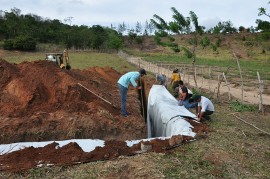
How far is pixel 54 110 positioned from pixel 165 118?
347 centimetres

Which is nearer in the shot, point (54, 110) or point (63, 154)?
point (63, 154)

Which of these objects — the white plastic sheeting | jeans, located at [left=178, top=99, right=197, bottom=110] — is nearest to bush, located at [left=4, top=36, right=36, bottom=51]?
the white plastic sheeting

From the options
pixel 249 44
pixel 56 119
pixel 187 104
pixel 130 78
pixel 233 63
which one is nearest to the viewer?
pixel 56 119

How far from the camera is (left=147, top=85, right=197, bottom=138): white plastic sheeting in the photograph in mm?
7861

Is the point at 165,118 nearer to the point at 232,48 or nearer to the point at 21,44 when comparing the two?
the point at 21,44

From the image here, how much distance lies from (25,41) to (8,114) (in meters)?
46.5

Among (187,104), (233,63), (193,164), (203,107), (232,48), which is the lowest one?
(233,63)

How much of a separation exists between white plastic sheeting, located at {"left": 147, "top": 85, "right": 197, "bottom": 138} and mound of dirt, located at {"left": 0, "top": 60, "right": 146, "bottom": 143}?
56 centimetres

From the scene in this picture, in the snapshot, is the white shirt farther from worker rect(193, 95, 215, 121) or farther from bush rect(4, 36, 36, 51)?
bush rect(4, 36, 36, 51)

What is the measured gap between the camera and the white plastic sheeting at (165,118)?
7861mm

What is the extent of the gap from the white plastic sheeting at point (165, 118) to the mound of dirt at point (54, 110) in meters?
0.56

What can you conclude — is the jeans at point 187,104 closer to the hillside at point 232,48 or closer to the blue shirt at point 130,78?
the blue shirt at point 130,78

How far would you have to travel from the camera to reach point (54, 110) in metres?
9.86

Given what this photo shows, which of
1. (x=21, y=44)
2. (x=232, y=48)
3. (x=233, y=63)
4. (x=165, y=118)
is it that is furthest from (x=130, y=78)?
(x=232, y=48)
